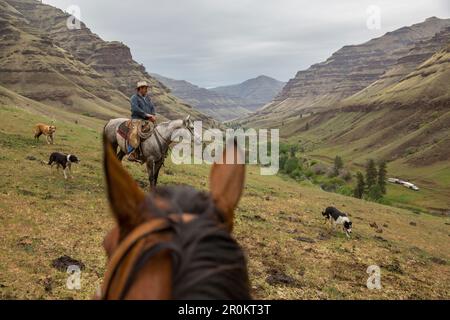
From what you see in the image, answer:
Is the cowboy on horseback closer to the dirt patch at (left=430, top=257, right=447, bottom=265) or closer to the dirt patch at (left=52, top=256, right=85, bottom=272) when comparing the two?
the dirt patch at (left=52, top=256, right=85, bottom=272)

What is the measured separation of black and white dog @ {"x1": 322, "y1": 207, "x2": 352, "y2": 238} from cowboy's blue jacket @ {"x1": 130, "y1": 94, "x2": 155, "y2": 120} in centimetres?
1184

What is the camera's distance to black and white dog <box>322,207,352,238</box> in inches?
798

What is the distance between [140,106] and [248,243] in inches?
282

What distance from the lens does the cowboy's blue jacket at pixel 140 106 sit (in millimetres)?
14875

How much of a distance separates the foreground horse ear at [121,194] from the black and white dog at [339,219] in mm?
19826

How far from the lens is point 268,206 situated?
24.3 m

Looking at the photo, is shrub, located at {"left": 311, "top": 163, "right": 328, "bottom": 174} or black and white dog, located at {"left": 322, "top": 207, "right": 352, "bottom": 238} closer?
black and white dog, located at {"left": 322, "top": 207, "right": 352, "bottom": 238}

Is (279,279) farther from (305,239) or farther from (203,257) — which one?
(203,257)

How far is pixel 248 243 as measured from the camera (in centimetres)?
1571

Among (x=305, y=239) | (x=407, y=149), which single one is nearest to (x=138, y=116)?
(x=305, y=239)

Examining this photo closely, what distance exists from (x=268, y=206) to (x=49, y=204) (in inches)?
525

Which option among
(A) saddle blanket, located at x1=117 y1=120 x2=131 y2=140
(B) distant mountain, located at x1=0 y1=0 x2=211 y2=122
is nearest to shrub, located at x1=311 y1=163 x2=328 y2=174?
(B) distant mountain, located at x1=0 y1=0 x2=211 y2=122
